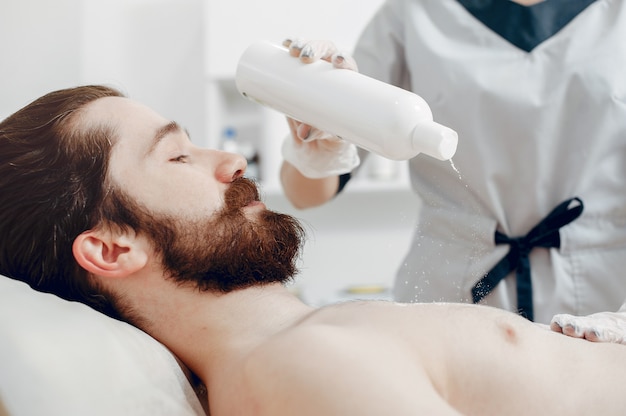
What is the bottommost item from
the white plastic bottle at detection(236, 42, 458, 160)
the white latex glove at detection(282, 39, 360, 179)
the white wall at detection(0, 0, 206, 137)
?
the white wall at detection(0, 0, 206, 137)

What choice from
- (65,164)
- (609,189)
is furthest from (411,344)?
(609,189)

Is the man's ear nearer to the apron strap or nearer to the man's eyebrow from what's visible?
the man's eyebrow

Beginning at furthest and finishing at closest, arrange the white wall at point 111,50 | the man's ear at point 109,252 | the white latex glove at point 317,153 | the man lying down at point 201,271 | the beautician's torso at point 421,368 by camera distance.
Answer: the white wall at point 111,50, the white latex glove at point 317,153, the man's ear at point 109,252, the man lying down at point 201,271, the beautician's torso at point 421,368

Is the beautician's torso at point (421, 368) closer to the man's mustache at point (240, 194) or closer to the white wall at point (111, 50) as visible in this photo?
the man's mustache at point (240, 194)

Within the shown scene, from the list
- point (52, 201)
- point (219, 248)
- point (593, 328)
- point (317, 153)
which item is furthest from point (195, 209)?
point (593, 328)

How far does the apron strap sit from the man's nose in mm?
534

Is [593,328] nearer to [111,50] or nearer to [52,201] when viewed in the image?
[52,201]

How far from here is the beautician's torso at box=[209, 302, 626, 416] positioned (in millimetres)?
784

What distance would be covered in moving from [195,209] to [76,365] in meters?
0.30

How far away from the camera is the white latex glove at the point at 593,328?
105 cm

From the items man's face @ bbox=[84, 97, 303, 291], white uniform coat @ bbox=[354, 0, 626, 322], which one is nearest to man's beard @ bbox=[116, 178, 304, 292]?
man's face @ bbox=[84, 97, 303, 291]

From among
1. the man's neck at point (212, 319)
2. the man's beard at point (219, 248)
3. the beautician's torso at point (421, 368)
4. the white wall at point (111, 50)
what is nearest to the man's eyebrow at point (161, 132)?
the man's beard at point (219, 248)

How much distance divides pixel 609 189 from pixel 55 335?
1.05 metres

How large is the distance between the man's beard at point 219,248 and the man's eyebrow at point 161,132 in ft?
0.35
